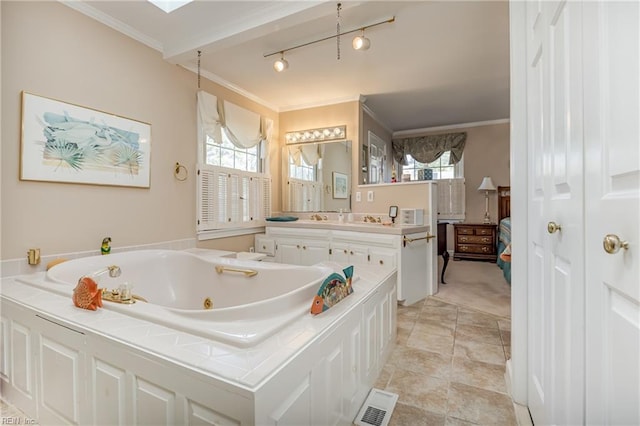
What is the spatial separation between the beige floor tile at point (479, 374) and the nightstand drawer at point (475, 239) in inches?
139

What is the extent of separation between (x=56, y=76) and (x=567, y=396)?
320 centimetres

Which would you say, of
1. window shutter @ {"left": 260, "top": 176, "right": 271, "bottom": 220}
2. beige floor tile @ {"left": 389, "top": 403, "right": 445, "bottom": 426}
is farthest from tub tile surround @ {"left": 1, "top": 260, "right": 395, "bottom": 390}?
window shutter @ {"left": 260, "top": 176, "right": 271, "bottom": 220}

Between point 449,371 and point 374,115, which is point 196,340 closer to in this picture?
point 449,371

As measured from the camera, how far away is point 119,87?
236cm

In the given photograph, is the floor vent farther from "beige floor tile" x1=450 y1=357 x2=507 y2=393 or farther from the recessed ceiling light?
the recessed ceiling light

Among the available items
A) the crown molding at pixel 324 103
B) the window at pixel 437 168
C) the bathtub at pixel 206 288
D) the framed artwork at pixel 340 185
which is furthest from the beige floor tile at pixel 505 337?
the window at pixel 437 168

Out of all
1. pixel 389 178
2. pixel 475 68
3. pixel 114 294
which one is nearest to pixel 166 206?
pixel 114 294

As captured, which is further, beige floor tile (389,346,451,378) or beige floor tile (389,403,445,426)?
beige floor tile (389,346,451,378)

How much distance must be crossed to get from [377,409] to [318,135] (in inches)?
131

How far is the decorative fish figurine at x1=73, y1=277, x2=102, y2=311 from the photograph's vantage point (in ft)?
4.24

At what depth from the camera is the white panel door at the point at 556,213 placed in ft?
2.60

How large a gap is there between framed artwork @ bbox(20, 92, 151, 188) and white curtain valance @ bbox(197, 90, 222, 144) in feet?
1.94

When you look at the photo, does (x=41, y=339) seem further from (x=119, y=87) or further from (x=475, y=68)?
(x=475, y=68)

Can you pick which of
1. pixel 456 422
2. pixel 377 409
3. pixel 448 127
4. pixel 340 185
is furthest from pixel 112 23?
pixel 448 127
